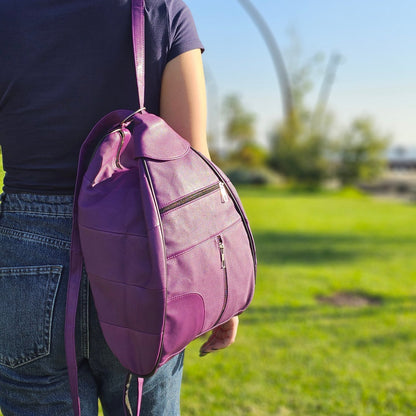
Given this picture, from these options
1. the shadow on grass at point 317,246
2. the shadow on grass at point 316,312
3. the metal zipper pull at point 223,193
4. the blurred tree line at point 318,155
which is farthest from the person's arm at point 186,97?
the blurred tree line at point 318,155

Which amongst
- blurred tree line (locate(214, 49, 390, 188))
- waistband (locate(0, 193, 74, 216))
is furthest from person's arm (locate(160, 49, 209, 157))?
blurred tree line (locate(214, 49, 390, 188))

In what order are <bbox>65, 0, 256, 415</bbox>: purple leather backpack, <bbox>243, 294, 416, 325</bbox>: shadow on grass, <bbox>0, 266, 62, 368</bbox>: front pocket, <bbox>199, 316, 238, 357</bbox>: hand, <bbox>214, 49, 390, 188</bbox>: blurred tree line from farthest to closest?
1. <bbox>214, 49, 390, 188</bbox>: blurred tree line
2. <bbox>243, 294, 416, 325</bbox>: shadow on grass
3. <bbox>199, 316, 238, 357</bbox>: hand
4. <bbox>0, 266, 62, 368</bbox>: front pocket
5. <bbox>65, 0, 256, 415</bbox>: purple leather backpack

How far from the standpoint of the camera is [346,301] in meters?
5.50

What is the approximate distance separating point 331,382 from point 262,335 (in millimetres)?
968

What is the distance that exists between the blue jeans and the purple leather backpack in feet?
0.16

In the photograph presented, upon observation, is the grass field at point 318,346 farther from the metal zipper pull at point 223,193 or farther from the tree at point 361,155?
the tree at point 361,155

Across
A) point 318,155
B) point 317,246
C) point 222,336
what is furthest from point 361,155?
point 222,336

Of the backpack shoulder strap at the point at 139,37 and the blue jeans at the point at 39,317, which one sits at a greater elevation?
the backpack shoulder strap at the point at 139,37

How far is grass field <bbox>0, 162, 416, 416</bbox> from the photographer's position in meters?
3.22

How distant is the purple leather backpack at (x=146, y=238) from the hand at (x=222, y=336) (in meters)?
0.17

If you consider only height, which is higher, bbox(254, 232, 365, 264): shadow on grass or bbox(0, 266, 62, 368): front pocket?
bbox(0, 266, 62, 368): front pocket

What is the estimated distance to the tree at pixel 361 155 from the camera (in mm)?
29766

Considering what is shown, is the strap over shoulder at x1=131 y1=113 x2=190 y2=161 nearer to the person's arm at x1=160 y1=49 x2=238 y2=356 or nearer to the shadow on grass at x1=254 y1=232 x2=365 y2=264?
the person's arm at x1=160 y1=49 x2=238 y2=356

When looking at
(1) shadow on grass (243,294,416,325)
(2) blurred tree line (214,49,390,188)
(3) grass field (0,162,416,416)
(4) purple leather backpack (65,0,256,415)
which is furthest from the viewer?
(2) blurred tree line (214,49,390,188)
